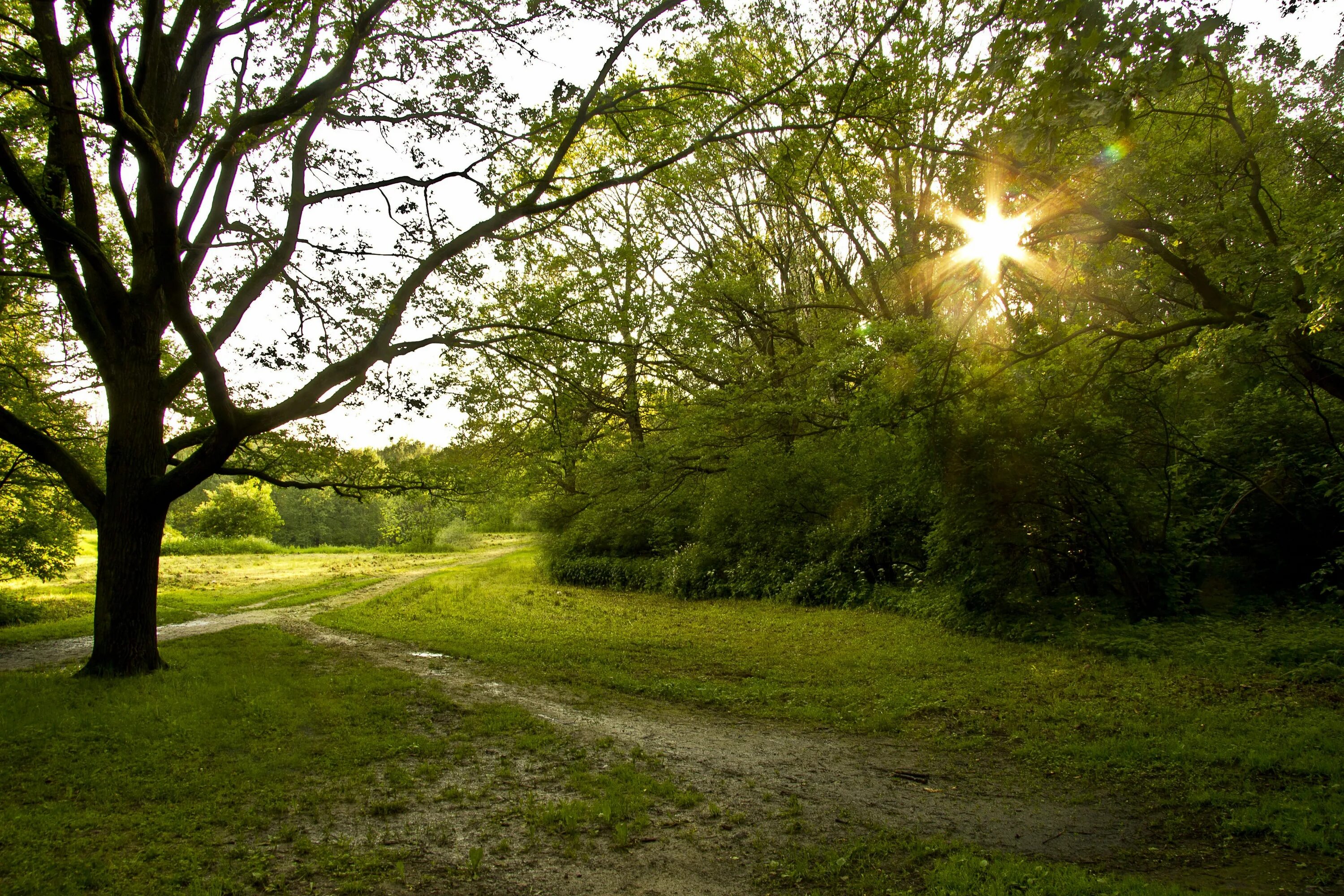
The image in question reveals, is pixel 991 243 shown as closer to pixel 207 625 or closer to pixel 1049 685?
pixel 1049 685

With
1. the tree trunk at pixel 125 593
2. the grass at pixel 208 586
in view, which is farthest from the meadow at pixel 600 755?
the grass at pixel 208 586

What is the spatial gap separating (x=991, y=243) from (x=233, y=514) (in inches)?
1750

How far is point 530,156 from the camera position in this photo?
32.3 feet

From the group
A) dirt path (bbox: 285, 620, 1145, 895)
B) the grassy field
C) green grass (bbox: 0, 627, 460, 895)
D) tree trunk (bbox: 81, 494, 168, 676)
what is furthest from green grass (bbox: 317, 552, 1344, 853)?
tree trunk (bbox: 81, 494, 168, 676)

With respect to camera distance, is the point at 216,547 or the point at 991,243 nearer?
the point at 991,243

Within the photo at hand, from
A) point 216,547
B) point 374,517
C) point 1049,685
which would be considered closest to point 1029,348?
point 1049,685

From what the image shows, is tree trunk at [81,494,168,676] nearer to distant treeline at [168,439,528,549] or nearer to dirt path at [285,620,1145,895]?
distant treeline at [168,439,528,549]

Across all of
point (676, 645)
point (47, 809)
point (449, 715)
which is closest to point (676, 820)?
point (449, 715)

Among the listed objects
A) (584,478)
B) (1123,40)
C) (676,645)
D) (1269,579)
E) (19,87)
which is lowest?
(676,645)

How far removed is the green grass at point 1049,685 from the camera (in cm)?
521

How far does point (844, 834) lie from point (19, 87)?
10494 mm

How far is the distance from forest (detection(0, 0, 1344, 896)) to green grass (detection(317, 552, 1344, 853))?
70mm

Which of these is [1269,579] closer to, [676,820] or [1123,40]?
[1123,40]

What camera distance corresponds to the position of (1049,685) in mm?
8062
